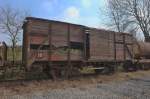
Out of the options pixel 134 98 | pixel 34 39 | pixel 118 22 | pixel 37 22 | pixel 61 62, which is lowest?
pixel 134 98

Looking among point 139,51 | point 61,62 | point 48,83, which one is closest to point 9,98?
point 48,83

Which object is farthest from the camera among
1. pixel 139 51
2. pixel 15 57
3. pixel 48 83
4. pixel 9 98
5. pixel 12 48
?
pixel 139 51

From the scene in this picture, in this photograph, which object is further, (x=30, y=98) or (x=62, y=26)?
(x=62, y=26)

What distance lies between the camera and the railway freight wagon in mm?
15734

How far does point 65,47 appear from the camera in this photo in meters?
17.5

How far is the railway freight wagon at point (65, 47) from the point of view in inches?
619

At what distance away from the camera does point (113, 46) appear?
70.0ft

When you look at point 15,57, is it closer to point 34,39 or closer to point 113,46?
point 34,39

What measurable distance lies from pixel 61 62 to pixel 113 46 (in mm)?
5528

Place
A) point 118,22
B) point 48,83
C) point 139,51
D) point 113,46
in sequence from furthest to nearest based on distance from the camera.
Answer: point 118,22 < point 139,51 < point 113,46 < point 48,83

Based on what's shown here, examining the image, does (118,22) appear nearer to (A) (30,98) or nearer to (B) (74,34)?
(B) (74,34)

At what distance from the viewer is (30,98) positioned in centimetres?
1128

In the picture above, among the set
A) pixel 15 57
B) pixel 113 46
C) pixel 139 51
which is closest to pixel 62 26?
pixel 15 57

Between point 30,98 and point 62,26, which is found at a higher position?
point 62,26
